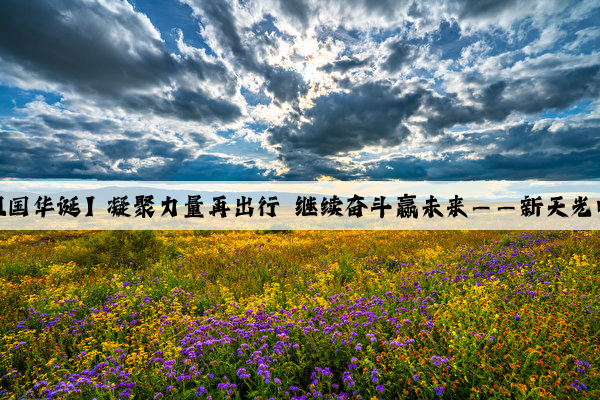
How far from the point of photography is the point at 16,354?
399cm

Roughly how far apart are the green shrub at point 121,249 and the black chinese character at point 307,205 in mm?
26960

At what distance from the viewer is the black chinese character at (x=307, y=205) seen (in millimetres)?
38562

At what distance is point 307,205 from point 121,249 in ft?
95.8

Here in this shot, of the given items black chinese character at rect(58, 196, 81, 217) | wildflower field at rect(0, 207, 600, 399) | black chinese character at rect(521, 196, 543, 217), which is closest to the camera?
wildflower field at rect(0, 207, 600, 399)

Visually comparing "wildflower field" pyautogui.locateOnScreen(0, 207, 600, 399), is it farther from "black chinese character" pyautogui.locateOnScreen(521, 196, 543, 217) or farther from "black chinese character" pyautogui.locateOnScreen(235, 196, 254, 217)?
"black chinese character" pyautogui.locateOnScreen(235, 196, 254, 217)

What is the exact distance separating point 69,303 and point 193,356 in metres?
4.53

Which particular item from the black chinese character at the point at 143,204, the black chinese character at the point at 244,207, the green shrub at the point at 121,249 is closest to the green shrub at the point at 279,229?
the green shrub at the point at 121,249

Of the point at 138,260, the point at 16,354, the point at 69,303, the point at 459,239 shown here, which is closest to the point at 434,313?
the point at 16,354

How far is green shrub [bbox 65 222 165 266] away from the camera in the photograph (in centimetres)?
1017

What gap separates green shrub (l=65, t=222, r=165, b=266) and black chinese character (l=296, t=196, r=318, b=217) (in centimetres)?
2696

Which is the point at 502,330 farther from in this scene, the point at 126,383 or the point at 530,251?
the point at 530,251

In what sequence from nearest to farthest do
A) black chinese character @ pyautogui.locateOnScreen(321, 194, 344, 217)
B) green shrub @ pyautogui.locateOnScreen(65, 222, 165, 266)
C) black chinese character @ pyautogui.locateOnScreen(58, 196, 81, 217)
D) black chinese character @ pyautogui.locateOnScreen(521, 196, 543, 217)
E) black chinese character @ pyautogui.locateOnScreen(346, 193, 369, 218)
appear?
green shrub @ pyautogui.locateOnScreen(65, 222, 165, 266) < black chinese character @ pyautogui.locateOnScreen(521, 196, 543, 217) < black chinese character @ pyautogui.locateOnScreen(346, 193, 369, 218) < black chinese character @ pyautogui.locateOnScreen(321, 194, 344, 217) < black chinese character @ pyautogui.locateOnScreen(58, 196, 81, 217)

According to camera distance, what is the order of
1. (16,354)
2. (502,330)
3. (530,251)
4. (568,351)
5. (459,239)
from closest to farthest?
(568,351) < (502,330) < (16,354) < (530,251) < (459,239)

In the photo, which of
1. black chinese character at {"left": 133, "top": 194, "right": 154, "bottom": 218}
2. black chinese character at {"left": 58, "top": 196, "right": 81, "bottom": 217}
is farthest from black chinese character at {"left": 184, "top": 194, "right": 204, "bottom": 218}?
black chinese character at {"left": 58, "top": 196, "right": 81, "bottom": 217}
